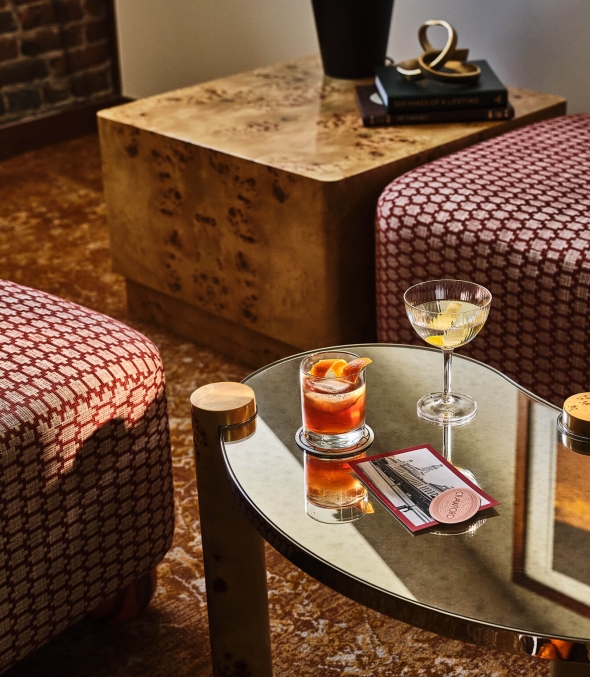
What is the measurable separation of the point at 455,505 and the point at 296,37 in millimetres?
2188

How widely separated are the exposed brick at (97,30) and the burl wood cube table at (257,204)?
1.41 meters

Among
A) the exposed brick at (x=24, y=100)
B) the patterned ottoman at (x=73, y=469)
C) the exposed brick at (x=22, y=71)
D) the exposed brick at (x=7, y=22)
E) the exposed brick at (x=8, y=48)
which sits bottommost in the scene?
the patterned ottoman at (x=73, y=469)

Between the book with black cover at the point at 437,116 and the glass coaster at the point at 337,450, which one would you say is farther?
the book with black cover at the point at 437,116

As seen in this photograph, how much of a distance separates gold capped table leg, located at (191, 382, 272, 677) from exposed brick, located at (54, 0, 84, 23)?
2586 millimetres

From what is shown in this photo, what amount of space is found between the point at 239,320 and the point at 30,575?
877mm

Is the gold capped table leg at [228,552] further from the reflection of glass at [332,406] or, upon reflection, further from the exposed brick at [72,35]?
the exposed brick at [72,35]

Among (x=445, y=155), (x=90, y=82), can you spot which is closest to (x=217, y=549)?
(x=445, y=155)

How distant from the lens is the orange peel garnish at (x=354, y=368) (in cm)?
94

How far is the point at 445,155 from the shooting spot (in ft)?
5.86

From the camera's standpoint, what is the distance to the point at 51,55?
3.28 metres

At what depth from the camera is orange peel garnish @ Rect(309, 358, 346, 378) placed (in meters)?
0.97

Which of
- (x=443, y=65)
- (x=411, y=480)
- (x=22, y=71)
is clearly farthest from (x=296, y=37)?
(x=411, y=480)

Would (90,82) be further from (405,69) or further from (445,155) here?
(445,155)

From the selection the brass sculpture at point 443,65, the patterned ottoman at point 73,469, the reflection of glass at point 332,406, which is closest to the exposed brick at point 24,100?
the brass sculpture at point 443,65
